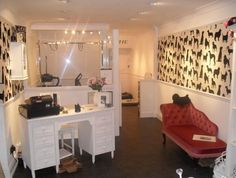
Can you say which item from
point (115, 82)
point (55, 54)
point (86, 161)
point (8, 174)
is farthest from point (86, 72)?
point (8, 174)

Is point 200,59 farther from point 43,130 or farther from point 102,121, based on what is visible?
point 43,130

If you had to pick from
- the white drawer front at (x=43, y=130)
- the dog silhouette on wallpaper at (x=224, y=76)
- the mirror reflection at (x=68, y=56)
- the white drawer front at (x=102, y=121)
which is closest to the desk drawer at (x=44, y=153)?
the white drawer front at (x=43, y=130)

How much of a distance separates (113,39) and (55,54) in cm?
287

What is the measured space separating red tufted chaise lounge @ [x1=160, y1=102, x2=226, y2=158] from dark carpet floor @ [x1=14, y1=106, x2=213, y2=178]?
0.87ft

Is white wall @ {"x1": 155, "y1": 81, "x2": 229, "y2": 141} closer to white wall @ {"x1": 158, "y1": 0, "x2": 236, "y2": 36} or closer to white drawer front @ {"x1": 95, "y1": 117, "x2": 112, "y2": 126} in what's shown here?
white wall @ {"x1": 158, "y1": 0, "x2": 236, "y2": 36}

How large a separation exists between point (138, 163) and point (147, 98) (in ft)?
9.92

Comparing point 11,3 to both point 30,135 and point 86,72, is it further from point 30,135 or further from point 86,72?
point 86,72

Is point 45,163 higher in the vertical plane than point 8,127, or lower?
lower

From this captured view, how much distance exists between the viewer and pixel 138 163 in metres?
3.79

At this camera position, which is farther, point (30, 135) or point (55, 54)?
point (55, 54)

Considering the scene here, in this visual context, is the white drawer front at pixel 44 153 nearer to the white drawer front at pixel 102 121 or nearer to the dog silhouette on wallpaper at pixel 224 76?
the white drawer front at pixel 102 121

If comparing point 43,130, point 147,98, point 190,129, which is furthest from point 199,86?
point 43,130

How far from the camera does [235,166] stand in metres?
2.97

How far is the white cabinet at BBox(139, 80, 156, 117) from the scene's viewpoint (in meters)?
6.58
